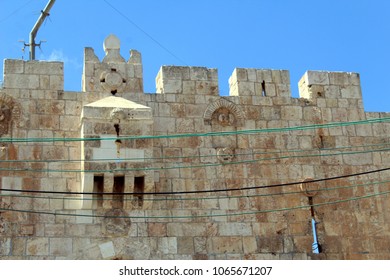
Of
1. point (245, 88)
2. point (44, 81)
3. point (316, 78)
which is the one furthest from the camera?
point (316, 78)

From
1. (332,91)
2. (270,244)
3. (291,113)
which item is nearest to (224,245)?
(270,244)

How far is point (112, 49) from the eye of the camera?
42.2 ft

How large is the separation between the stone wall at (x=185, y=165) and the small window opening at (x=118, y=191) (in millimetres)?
18

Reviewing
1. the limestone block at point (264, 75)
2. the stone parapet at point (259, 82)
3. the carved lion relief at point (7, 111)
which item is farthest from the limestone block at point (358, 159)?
the carved lion relief at point (7, 111)

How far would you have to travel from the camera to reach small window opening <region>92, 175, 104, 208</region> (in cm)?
1188

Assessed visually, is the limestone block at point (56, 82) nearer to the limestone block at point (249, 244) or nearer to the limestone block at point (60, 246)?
the limestone block at point (60, 246)

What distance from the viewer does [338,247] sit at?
12625 millimetres

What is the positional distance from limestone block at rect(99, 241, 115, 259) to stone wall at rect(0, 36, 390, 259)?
16 millimetres

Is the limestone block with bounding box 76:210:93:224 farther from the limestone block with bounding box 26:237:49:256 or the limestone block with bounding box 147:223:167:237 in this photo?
the limestone block with bounding box 147:223:167:237

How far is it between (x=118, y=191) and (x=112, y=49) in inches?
94.1

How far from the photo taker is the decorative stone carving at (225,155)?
12.6m

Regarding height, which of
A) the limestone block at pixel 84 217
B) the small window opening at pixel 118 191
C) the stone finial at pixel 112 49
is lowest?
the limestone block at pixel 84 217

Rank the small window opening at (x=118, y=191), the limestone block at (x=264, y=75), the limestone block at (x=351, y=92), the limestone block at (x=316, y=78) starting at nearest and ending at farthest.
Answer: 1. the small window opening at (x=118, y=191)
2. the limestone block at (x=264, y=75)
3. the limestone block at (x=316, y=78)
4. the limestone block at (x=351, y=92)

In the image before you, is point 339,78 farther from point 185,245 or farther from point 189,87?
point 185,245
